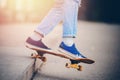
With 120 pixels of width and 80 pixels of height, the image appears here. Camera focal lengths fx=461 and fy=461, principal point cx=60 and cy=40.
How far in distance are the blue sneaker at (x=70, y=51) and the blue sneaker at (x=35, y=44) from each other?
13 cm

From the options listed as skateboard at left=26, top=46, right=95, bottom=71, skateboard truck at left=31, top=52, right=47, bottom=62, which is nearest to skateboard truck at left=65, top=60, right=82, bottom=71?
skateboard at left=26, top=46, right=95, bottom=71

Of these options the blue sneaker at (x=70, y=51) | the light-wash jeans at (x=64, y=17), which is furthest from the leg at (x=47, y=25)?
the blue sneaker at (x=70, y=51)

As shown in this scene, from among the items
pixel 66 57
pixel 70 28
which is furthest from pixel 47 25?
pixel 66 57

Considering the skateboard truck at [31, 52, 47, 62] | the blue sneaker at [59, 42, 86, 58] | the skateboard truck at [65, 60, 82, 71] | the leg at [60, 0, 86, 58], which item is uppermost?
the leg at [60, 0, 86, 58]

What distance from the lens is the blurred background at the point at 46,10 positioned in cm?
347

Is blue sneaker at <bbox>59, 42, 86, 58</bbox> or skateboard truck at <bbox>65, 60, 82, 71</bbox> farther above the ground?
blue sneaker at <bbox>59, 42, 86, 58</bbox>

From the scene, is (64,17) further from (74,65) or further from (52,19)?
(74,65)

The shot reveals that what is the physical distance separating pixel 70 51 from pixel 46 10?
0.36 m

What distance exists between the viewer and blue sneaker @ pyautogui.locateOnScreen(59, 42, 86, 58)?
3.49 m

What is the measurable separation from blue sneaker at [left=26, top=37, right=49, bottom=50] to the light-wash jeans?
0.34 feet

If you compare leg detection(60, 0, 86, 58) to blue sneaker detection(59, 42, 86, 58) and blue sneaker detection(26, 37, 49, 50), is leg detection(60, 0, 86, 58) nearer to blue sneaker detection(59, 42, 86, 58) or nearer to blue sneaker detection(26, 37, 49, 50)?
blue sneaker detection(59, 42, 86, 58)

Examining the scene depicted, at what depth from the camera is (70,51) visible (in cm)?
352

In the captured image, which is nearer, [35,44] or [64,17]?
[64,17]

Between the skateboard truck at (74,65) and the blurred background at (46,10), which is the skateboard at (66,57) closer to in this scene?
the skateboard truck at (74,65)
